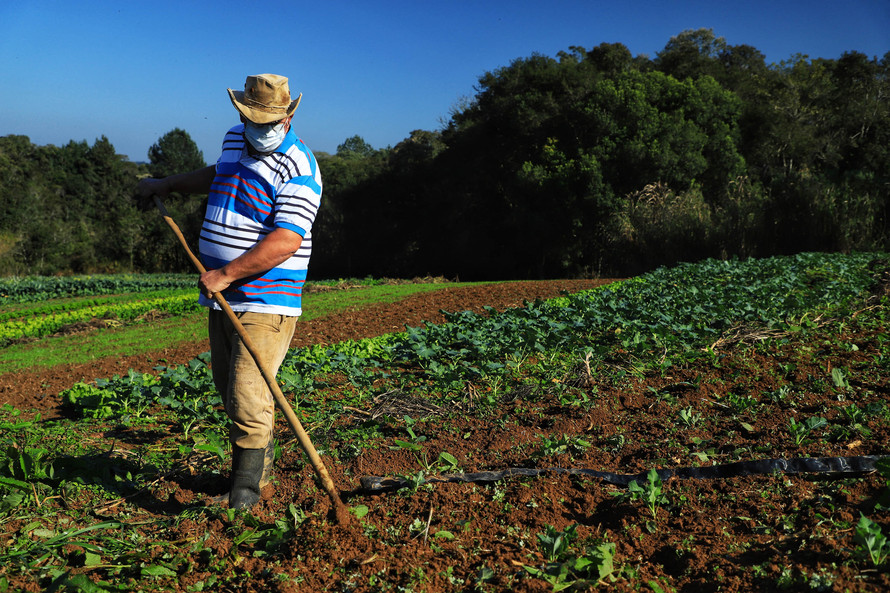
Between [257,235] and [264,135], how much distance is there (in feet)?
1.57

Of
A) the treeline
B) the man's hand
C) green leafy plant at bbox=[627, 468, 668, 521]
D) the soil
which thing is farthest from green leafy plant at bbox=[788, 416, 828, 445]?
the treeline

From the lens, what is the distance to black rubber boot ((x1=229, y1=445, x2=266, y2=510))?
9.98ft

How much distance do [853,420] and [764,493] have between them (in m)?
1.20

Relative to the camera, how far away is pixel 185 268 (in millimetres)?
41062

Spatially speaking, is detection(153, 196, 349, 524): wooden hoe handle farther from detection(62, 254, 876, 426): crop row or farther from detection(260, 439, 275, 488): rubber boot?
detection(62, 254, 876, 426): crop row

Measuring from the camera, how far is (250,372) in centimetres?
299

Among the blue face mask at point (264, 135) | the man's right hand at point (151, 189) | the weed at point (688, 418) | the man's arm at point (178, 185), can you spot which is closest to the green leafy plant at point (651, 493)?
the weed at point (688, 418)

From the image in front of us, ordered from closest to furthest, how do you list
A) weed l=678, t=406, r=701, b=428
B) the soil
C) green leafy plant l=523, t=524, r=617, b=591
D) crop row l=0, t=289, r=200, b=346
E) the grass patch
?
green leafy plant l=523, t=524, r=617, b=591 → the soil → weed l=678, t=406, r=701, b=428 → the grass patch → crop row l=0, t=289, r=200, b=346

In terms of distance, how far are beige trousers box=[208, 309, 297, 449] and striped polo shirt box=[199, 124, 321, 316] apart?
0.08 m

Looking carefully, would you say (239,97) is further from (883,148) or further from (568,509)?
(883,148)

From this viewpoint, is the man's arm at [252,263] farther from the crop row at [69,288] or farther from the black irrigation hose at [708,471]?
the crop row at [69,288]

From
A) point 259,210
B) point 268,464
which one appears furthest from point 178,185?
point 268,464

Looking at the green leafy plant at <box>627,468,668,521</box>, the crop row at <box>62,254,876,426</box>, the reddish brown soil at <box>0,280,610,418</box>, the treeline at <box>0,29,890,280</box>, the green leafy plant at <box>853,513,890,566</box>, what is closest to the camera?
the green leafy plant at <box>853,513,890,566</box>

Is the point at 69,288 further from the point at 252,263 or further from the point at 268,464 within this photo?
the point at 252,263
